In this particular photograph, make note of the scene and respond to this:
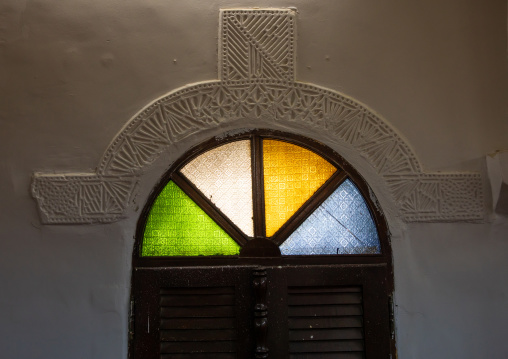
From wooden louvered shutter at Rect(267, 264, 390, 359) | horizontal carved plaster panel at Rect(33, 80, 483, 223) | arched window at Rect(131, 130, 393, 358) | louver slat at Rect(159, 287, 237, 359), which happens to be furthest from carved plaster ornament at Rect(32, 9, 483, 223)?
louver slat at Rect(159, 287, 237, 359)

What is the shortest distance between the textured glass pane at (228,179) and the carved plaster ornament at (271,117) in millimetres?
140

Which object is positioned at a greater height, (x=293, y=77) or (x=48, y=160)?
(x=293, y=77)

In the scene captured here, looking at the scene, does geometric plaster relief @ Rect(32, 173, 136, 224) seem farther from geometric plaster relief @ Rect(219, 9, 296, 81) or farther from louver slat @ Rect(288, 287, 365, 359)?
louver slat @ Rect(288, 287, 365, 359)

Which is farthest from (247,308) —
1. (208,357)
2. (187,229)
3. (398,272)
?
(398,272)

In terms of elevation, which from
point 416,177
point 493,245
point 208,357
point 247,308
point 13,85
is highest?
point 13,85

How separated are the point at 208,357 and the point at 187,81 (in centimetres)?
123

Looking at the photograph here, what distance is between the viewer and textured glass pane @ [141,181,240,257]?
2479 mm

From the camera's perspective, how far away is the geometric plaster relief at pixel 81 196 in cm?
241

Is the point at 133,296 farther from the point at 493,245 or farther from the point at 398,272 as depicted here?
the point at 493,245

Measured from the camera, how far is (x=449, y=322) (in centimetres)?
242

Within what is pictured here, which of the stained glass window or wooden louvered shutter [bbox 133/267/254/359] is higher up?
the stained glass window

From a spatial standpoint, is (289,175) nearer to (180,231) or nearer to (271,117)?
(271,117)

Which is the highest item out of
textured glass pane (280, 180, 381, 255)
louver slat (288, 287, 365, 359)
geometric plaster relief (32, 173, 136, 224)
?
geometric plaster relief (32, 173, 136, 224)

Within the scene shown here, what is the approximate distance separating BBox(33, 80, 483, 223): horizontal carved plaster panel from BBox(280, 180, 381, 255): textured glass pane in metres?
0.17
